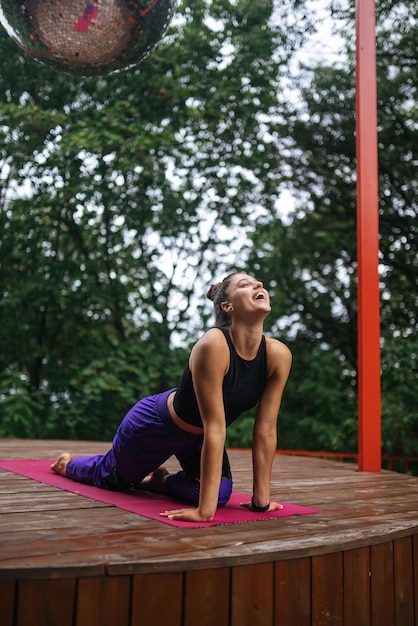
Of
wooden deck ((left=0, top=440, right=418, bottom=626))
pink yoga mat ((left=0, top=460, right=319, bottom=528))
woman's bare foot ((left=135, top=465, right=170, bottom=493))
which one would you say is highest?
woman's bare foot ((left=135, top=465, right=170, bottom=493))

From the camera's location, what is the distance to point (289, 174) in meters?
7.67

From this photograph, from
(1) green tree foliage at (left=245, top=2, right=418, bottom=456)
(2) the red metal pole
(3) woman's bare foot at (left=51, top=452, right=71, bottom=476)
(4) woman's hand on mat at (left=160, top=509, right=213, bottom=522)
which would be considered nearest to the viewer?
(4) woman's hand on mat at (left=160, top=509, right=213, bottom=522)

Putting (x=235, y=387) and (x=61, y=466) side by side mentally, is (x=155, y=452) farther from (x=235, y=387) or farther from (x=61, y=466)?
(x=61, y=466)

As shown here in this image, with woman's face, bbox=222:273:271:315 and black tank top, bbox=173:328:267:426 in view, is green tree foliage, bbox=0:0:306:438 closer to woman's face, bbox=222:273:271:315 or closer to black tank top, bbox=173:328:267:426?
black tank top, bbox=173:328:267:426

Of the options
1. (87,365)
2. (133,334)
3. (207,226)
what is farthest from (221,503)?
(207,226)

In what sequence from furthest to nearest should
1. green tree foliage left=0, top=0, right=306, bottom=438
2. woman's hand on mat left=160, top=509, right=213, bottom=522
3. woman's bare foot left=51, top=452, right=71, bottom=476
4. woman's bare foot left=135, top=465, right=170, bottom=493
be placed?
green tree foliage left=0, top=0, right=306, bottom=438
woman's bare foot left=51, top=452, right=71, bottom=476
woman's bare foot left=135, top=465, right=170, bottom=493
woman's hand on mat left=160, top=509, right=213, bottom=522

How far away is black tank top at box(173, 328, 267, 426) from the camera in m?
2.21

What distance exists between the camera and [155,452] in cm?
250

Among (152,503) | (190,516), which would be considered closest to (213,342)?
(190,516)

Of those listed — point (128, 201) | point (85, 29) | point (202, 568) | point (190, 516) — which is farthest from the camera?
point (128, 201)

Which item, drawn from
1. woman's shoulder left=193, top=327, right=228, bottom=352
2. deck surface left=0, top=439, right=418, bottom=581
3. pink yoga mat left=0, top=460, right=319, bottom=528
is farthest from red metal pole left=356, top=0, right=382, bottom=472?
woman's shoulder left=193, top=327, right=228, bottom=352

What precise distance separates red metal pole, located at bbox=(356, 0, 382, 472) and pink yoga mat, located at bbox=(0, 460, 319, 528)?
4.24 feet

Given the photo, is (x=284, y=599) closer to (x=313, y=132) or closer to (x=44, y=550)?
(x=44, y=550)

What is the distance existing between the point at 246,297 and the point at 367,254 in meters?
1.89
